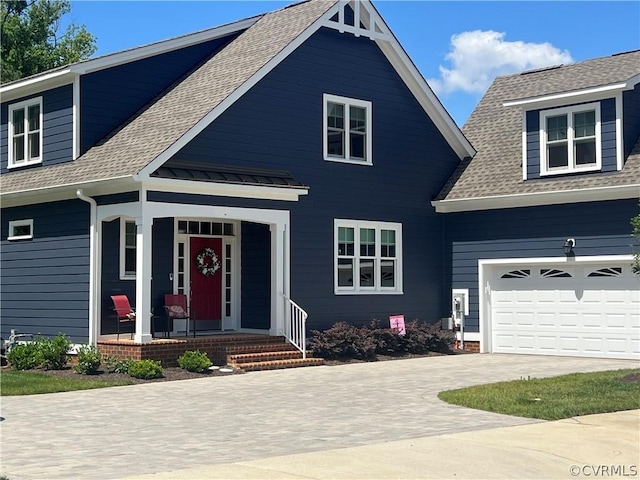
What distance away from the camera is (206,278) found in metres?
21.1

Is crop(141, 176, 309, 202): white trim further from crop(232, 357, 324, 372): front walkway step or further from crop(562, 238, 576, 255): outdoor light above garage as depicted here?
crop(562, 238, 576, 255): outdoor light above garage

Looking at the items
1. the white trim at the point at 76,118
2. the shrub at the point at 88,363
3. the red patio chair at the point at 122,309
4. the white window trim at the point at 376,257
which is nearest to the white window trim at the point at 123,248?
the red patio chair at the point at 122,309

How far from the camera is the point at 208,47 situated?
22.9 meters

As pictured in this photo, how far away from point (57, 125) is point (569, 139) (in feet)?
37.9

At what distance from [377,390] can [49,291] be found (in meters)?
8.42

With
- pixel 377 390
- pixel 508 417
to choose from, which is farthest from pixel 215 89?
pixel 508 417

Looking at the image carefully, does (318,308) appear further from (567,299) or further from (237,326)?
(567,299)

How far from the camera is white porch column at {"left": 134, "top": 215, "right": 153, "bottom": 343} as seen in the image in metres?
17.5

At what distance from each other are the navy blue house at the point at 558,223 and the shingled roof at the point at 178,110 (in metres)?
5.74

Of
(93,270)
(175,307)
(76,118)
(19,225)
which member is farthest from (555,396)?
(19,225)

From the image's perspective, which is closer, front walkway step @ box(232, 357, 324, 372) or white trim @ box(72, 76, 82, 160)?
front walkway step @ box(232, 357, 324, 372)

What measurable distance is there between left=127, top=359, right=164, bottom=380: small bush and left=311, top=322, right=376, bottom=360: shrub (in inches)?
172

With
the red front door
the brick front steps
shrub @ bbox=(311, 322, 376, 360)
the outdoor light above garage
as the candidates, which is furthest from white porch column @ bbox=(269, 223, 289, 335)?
the outdoor light above garage

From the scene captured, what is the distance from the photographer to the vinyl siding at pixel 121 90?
20062 millimetres
